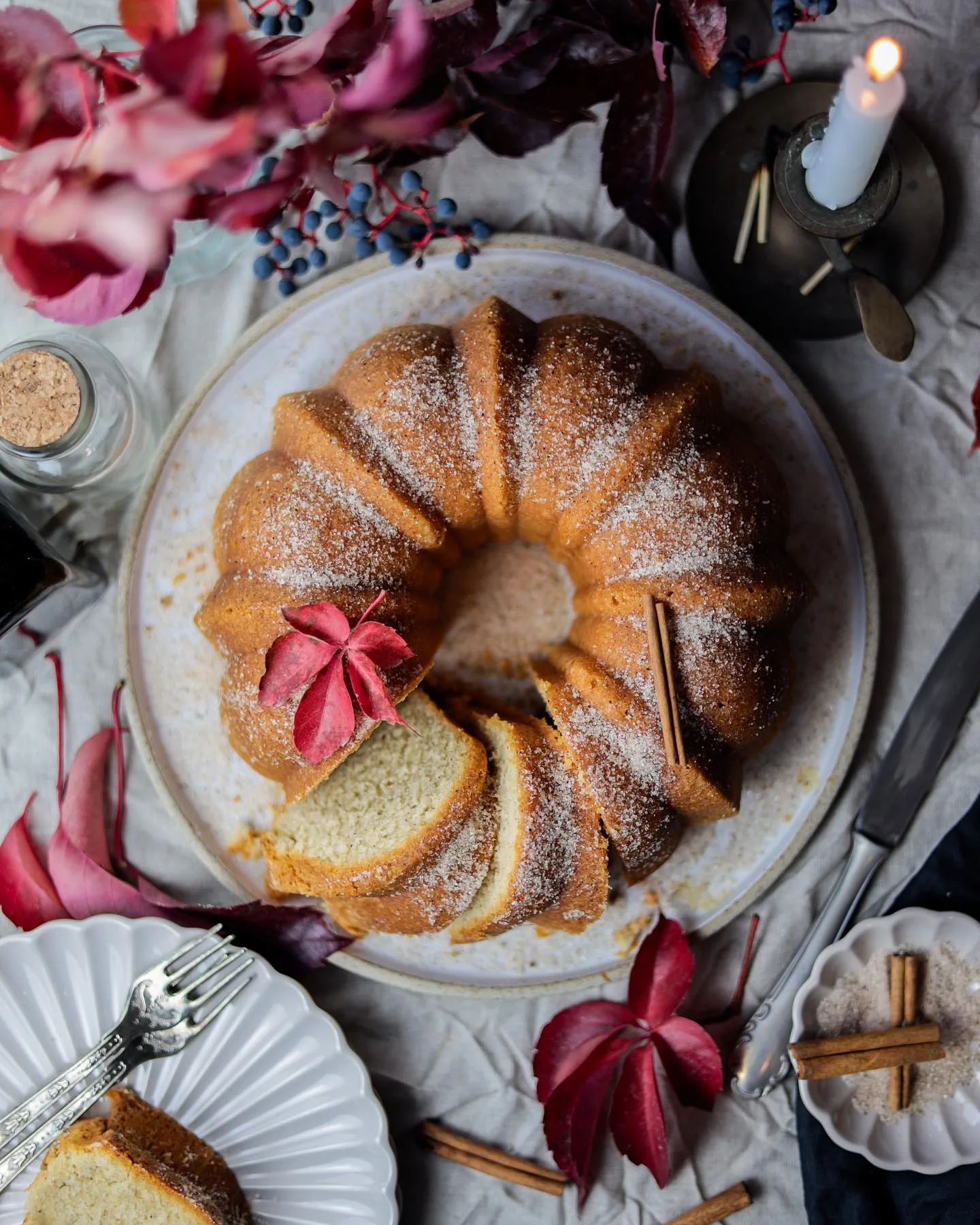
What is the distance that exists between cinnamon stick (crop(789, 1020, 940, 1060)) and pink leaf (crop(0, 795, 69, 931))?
144 cm

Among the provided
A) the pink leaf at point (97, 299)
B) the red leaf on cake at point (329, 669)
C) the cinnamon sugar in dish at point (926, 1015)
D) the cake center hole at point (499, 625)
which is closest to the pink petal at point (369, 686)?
the red leaf on cake at point (329, 669)

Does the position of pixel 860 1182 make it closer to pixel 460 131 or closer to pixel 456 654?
pixel 456 654

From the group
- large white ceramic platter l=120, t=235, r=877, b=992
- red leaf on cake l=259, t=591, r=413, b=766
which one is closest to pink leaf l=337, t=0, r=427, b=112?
red leaf on cake l=259, t=591, r=413, b=766

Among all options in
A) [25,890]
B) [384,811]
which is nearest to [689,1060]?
[384,811]

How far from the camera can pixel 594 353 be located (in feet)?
6.16

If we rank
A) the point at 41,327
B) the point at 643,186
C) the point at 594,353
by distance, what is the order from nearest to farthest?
1. the point at 594,353
2. the point at 643,186
3. the point at 41,327

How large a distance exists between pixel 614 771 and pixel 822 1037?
691mm

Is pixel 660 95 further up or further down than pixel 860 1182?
further up

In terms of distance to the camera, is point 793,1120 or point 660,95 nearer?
point 660,95

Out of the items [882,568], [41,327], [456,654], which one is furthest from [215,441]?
[882,568]

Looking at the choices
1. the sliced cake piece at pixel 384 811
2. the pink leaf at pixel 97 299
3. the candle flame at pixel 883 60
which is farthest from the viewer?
the sliced cake piece at pixel 384 811

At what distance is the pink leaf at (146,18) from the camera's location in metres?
1.17

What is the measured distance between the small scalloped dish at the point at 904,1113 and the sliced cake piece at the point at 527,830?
52 cm

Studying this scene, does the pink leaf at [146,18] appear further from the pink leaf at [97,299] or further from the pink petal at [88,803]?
the pink petal at [88,803]
